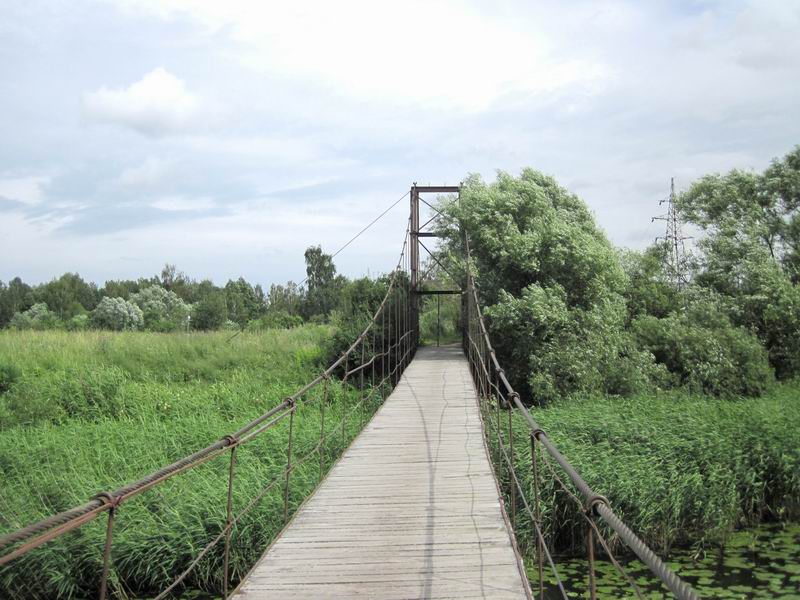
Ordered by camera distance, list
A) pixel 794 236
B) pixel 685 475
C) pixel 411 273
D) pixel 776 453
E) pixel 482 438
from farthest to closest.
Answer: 1. pixel 794 236
2. pixel 411 273
3. pixel 776 453
4. pixel 685 475
5. pixel 482 438

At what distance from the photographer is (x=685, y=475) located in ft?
26.8

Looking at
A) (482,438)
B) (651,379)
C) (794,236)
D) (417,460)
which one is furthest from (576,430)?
(794,236)

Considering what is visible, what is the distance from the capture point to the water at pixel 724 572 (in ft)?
20.6

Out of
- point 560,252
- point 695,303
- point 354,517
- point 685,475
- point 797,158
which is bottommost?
point 685,475

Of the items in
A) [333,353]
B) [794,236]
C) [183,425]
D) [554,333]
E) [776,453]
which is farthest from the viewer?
[794,236]

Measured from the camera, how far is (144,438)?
407 inches

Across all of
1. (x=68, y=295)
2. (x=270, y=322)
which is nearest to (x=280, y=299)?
(x=270, y=322)

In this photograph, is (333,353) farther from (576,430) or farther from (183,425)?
(576,430)

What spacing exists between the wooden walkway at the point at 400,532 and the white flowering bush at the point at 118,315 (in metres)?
39.3

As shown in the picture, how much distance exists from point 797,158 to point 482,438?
66.6 feet

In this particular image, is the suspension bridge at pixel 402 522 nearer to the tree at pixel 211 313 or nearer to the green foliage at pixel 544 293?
the green foliage at pixel 544 293

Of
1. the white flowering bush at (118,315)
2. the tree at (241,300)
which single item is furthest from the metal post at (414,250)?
the white flowering bush at (118,315)

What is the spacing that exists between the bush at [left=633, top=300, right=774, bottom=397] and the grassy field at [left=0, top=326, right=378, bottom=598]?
7537 millimetres

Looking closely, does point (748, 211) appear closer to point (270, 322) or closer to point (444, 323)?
point (444, 323)
